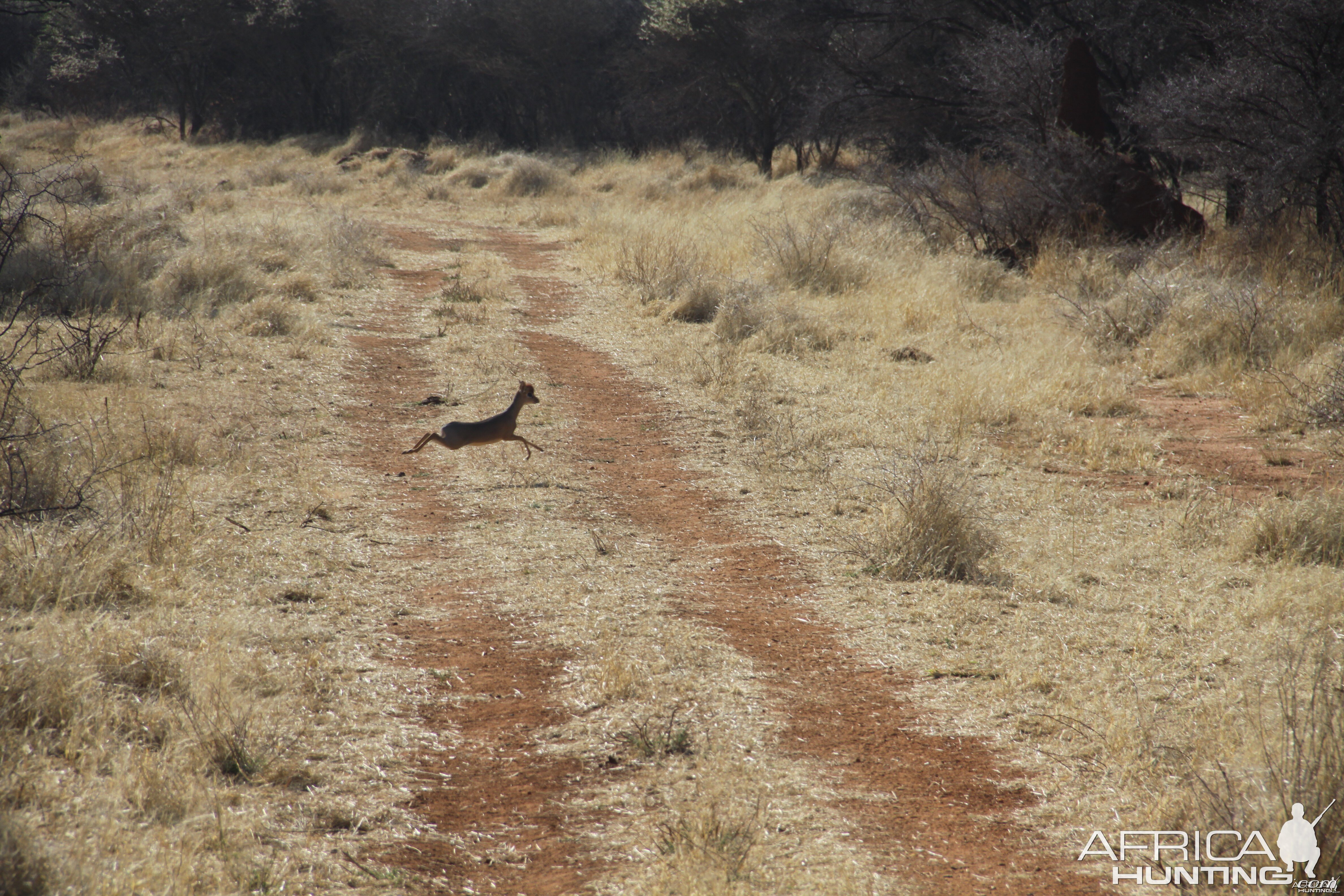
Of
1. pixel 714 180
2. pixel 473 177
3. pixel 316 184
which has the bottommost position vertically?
pixel 316 184

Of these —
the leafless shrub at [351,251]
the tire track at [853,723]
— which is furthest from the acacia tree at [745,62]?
the tire track at [853,723]

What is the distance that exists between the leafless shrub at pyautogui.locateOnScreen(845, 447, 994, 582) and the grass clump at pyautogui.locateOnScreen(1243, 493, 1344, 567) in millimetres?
1295

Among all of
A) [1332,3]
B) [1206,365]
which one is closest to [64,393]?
[1206,365]

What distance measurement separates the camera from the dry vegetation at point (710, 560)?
2686 mm

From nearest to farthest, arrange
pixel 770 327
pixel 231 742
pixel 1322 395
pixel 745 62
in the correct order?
pixel 231 742, pixel 1322 395, pixel 770 327, pixel 745 62

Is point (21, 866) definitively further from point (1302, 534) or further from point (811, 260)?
point (811, 260)

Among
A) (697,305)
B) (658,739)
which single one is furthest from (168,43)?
(658,739)

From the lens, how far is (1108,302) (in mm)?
9844

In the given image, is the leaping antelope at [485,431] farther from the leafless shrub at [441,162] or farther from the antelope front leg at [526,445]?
the leafless shrub at [441,162]

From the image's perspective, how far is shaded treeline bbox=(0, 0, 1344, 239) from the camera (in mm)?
10750

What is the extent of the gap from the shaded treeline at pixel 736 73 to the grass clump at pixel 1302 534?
7144 mm

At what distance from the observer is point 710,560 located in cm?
495

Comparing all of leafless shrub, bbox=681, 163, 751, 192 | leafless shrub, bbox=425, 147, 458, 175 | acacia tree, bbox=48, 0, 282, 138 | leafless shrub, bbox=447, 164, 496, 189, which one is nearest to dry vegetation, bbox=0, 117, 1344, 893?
leafless shrub, bbox=681, 163, 751, 192
